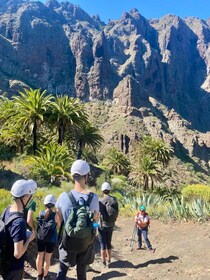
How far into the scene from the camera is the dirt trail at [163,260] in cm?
731

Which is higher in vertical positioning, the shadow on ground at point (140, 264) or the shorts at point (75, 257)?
the shorts at point (75, 257)

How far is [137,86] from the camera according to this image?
136500 mm

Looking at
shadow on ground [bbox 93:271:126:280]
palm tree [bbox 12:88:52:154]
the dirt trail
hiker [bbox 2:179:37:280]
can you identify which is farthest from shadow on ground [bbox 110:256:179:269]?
palm tree [bbox 12:88:52:154]

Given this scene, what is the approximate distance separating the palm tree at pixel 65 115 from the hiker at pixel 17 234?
2355 cm

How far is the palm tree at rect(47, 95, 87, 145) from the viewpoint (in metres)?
27.8

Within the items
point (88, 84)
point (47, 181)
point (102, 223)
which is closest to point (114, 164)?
point (47, 181)

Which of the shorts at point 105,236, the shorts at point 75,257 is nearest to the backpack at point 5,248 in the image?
the shorts at point 75,257

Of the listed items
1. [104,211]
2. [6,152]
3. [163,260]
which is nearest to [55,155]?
[6,152]

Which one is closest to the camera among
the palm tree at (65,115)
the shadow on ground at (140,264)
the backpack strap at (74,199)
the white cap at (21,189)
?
the white cap at (21,189)

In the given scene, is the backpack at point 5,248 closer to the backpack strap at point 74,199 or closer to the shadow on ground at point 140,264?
the backpack strap at point 74,199

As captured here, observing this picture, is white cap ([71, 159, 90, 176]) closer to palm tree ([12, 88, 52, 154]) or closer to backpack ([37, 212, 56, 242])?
backpack ([37, 212, 56, 242])

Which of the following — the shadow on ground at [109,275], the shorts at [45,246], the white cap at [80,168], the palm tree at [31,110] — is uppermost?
the palm tree at [31,110]

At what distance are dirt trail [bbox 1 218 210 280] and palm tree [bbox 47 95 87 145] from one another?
16.9 m

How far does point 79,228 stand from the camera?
4.43m
